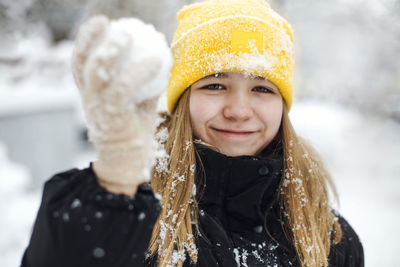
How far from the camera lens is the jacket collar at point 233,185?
1.33m

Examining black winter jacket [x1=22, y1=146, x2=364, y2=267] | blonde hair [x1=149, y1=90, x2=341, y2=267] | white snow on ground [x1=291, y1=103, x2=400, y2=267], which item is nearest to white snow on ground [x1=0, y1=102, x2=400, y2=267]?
white snow on ground [x1=291, y1=103, x2=400, y2=267]

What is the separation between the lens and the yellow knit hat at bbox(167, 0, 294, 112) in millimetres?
1424

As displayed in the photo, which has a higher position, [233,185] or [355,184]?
[233,185]

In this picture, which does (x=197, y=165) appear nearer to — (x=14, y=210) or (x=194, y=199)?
(x=194, y=199)

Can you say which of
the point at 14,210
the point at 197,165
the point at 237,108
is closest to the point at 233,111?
the point at 237,108

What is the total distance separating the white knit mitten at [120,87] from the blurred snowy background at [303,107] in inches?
56.6

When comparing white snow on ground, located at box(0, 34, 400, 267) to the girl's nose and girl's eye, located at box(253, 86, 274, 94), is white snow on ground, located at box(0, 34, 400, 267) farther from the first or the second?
the girl's nose

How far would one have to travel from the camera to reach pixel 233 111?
138cm

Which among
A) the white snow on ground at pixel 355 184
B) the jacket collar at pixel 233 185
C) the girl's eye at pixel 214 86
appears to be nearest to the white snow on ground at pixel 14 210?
the white snow on ground at pixel 355 184

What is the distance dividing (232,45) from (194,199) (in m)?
0.71

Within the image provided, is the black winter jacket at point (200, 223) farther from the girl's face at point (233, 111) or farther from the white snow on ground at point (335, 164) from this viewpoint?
the white snow on ground at point (335, 164)

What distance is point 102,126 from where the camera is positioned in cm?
83

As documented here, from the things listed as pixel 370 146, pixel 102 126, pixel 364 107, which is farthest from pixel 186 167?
pixel 364 107

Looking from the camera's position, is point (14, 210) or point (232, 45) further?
point (14, 210)
